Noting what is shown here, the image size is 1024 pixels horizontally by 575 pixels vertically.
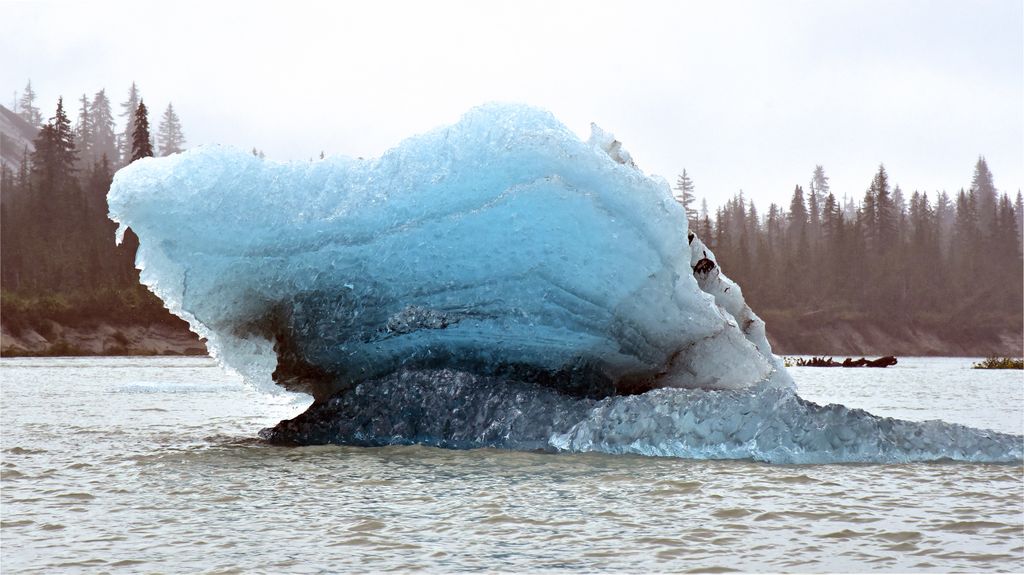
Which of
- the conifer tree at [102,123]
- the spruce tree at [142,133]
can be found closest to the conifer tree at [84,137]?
the conifer tree at [102,123]

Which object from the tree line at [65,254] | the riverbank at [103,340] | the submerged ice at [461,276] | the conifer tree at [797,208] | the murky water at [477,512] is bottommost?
the murky water at [477,512]

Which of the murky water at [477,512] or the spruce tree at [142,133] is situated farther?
the spruce tree at [142,133]

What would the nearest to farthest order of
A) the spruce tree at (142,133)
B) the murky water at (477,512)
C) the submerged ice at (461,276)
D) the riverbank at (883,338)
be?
1. the murky water at (477,512)
2. the submerged ice at (461,276)
3. the spruce tree at (142,133)
4. the riverbank at (883,338)

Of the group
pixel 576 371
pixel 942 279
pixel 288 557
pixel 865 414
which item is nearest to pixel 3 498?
pixel 288 557

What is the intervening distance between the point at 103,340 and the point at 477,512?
53353mm

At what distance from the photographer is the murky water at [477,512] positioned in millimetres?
4906

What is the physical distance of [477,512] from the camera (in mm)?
5980

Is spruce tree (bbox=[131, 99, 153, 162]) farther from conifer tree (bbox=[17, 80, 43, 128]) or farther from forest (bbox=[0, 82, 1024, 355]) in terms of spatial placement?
conifer tree (bbox=[17, 80, 43, 128])

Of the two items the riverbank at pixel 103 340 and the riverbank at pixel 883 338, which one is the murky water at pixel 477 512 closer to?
the riverbank at pixel 103 340

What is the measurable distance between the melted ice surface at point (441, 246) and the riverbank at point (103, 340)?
43.9 metres

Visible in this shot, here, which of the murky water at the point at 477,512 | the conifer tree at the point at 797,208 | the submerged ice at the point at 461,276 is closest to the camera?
the murky water at the point at 477,512

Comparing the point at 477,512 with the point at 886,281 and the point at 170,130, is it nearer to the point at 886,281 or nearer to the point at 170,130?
the point at 886,281

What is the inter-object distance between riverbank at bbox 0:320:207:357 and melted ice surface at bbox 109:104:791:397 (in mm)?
43932

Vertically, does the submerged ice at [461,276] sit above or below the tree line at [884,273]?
below
